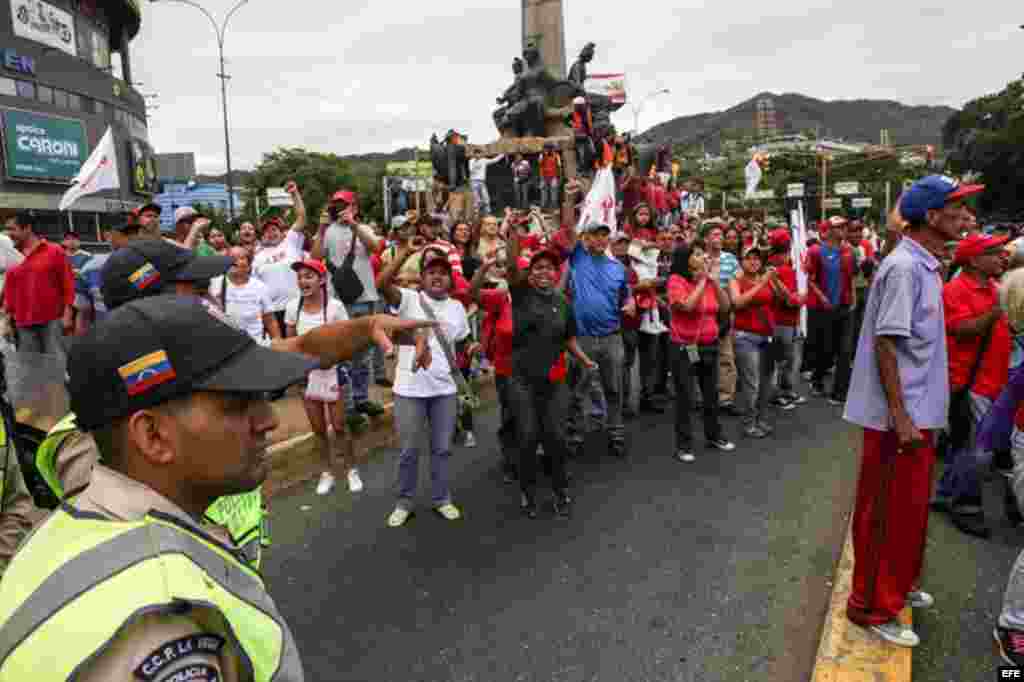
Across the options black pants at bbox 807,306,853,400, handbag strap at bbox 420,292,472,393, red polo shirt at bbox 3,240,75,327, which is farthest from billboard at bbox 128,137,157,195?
handbag strap at bbox 420,292,472,393

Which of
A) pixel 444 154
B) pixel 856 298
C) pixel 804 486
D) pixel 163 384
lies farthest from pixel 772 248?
pixel 444 154

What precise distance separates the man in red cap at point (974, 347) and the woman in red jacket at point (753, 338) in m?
2.00

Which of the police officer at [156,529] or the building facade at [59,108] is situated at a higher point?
the building facade at [59,108]

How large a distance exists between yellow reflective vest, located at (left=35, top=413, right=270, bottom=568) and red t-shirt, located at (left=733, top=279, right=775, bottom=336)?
5.35 meters

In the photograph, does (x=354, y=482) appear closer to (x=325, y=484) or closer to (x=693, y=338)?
(x=325, y=484)

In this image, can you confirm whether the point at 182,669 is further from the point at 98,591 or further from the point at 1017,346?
the point at 1017,346

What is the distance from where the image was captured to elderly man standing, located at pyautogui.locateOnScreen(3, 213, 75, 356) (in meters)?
7.52

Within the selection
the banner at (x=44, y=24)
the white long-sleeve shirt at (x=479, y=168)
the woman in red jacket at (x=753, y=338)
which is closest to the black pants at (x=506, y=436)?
the woman in red jacket at (x=753, y=338)

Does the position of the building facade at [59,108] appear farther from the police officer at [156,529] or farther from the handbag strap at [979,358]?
the police officer at [156,529]

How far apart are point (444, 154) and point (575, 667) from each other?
57.4ft

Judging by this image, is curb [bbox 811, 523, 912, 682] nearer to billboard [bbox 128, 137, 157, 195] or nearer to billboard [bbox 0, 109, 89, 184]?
billboard [bbox 0, 109, 89, 184]

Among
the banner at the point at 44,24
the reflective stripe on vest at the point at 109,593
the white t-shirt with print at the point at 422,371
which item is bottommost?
the white t-shirt with print at the point at 422,371

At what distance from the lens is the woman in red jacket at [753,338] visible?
663 centimetres

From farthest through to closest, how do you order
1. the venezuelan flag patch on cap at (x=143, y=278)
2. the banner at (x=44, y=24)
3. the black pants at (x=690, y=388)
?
the banner at (x=44, y=24) < the black pants at (x=690, y=388) < the venezuelan flag patch on cap at (x=143, y=278)
